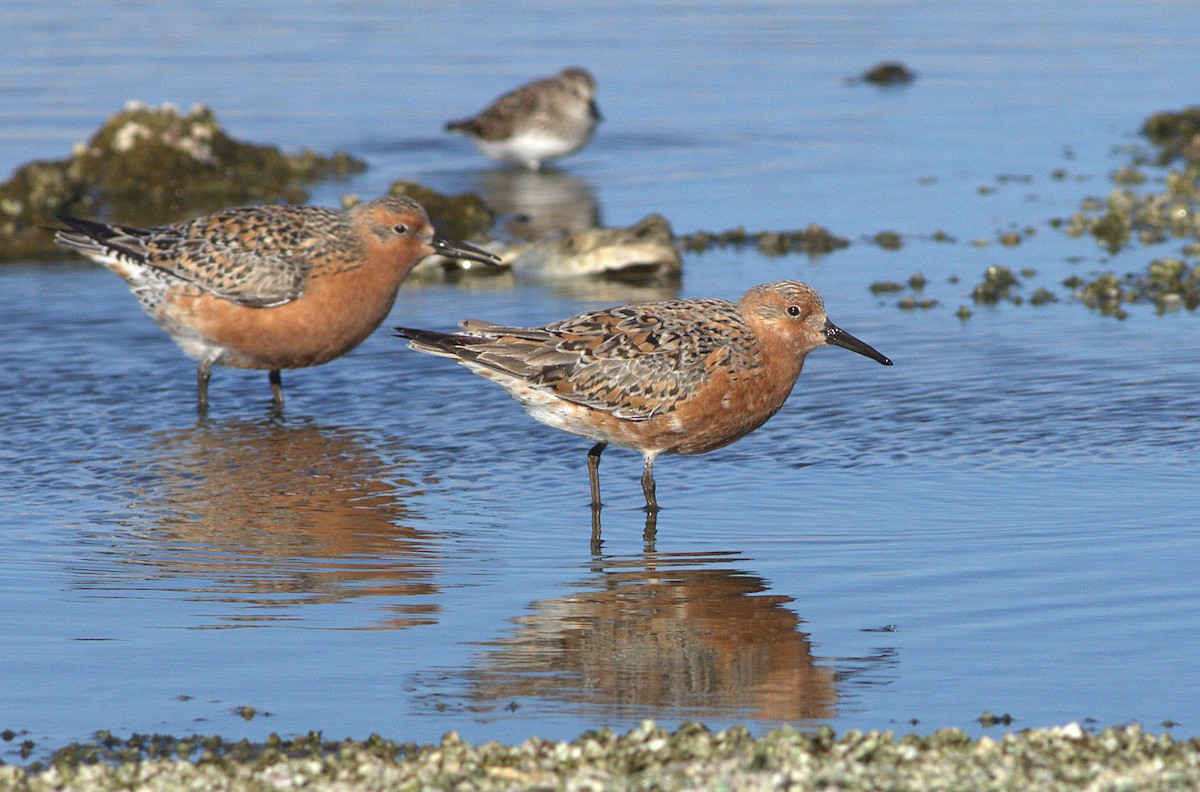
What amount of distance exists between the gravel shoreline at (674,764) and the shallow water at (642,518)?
351mm

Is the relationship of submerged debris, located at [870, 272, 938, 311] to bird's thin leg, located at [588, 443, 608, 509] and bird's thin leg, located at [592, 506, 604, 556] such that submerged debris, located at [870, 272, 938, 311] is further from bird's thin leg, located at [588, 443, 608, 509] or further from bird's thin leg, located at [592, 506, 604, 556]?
bird's thin leg, located at [592, 506, 604, 556]

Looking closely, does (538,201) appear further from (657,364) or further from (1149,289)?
(657,364)

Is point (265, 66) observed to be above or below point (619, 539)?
above

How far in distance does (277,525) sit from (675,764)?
14.3 feet

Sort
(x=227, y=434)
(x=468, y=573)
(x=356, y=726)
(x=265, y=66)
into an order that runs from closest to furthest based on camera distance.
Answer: (x=356, y=726)
(x=468, y=573)
(x=227, y=434)
(x=265, y=66)

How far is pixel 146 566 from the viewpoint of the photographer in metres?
9.42

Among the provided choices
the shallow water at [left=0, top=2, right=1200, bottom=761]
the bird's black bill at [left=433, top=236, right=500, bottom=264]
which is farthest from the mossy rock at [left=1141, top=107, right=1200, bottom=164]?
the bird's black bill at [left=433, top=236, right=500, bottom=264]

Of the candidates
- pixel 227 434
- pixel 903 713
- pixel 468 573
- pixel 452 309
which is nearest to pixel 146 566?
pixel 468 573

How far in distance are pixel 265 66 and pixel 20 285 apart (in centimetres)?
1285

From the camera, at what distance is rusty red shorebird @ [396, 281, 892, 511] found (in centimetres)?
1050

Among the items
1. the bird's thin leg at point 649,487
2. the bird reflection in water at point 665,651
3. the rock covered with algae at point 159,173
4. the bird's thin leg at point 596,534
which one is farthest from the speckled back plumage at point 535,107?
the bird reflection in water at point 665,651

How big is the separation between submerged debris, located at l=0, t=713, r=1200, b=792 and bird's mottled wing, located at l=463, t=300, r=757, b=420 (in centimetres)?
381

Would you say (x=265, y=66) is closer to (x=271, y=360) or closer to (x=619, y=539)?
(x=271, y=360)

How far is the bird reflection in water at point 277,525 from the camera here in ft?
29.6
